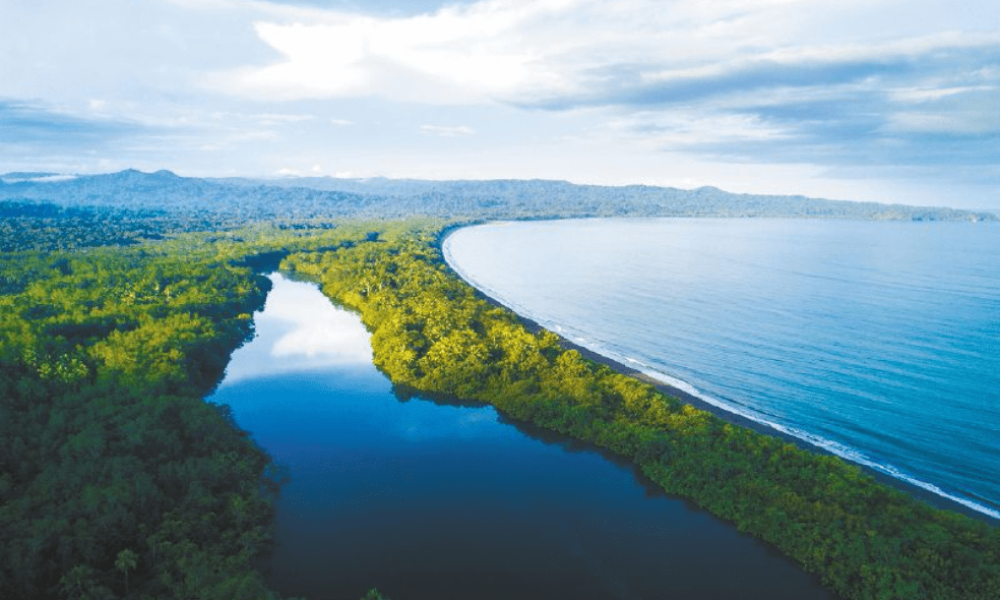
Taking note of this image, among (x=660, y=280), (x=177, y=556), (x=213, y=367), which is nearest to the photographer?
(x=177, y=556)

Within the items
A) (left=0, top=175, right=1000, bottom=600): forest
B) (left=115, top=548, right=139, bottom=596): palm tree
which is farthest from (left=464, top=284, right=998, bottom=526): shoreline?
(left=115, top=548, right=139, bottom=596): palm tree

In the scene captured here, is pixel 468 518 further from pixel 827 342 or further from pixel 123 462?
pixel 827 342

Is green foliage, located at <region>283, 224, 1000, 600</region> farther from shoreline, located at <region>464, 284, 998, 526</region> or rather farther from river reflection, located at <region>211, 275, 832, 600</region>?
shoreline, located at <region>464, 284, 998, 526</region>

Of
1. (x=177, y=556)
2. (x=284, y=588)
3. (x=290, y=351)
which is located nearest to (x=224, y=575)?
(x=177, y=556)

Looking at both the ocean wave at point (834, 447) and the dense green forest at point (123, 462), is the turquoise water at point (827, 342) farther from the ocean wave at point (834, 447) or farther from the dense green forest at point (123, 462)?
the dense green forest at point (123, 462)

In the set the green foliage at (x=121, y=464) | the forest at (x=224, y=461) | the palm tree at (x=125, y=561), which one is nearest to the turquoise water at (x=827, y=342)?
the forest at (x=224, y=461)

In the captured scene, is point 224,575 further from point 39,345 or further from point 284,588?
point 39,345
